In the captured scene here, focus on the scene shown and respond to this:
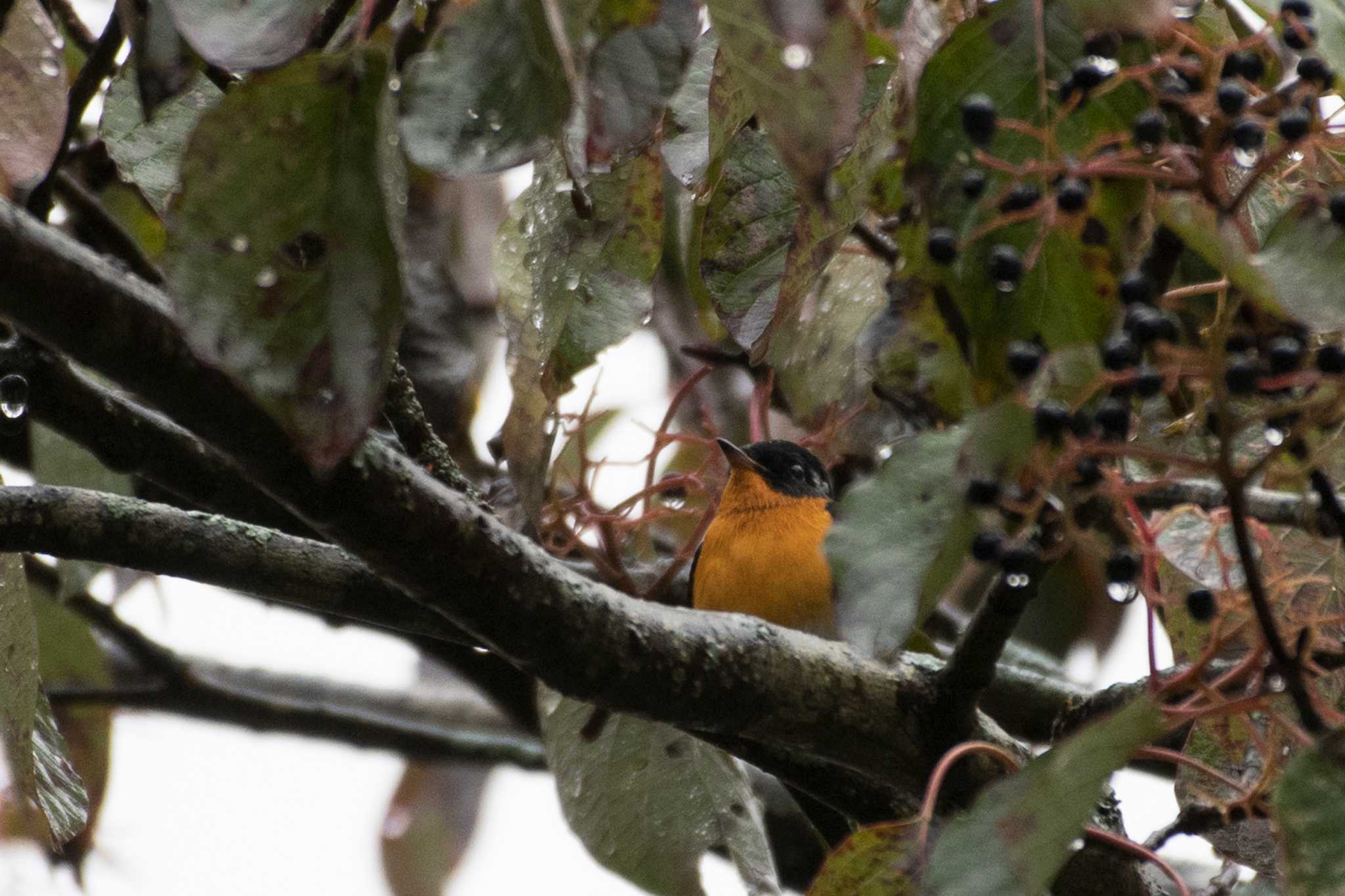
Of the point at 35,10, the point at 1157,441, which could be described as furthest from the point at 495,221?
the point at 1157,441

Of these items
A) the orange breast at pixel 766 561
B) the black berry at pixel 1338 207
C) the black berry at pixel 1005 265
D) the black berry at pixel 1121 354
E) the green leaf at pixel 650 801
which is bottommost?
the orange breast at pixel 766 561

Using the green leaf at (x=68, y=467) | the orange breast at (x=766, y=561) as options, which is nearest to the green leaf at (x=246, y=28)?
the green leaf at (x=68, y=467)

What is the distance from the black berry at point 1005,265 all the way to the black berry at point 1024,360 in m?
0.07

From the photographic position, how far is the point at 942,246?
4.95 ft

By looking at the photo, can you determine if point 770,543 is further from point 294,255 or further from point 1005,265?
point 294,255

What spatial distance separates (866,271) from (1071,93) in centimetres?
104

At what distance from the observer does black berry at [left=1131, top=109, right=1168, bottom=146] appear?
4.79 ft

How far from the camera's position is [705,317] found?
9.25 feet

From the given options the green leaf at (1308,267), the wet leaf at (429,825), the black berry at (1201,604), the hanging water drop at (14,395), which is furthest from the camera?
the wet leaf at (429,825)

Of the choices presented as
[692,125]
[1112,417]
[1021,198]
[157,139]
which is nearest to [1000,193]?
[1021,198]

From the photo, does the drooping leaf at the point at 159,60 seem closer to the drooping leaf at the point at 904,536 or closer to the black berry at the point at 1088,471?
the drooping leaf at the point at 904,536

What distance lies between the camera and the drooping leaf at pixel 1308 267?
1251 mm

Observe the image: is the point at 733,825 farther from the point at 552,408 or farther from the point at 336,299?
the point at 336,299

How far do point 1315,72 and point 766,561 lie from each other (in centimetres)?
339
